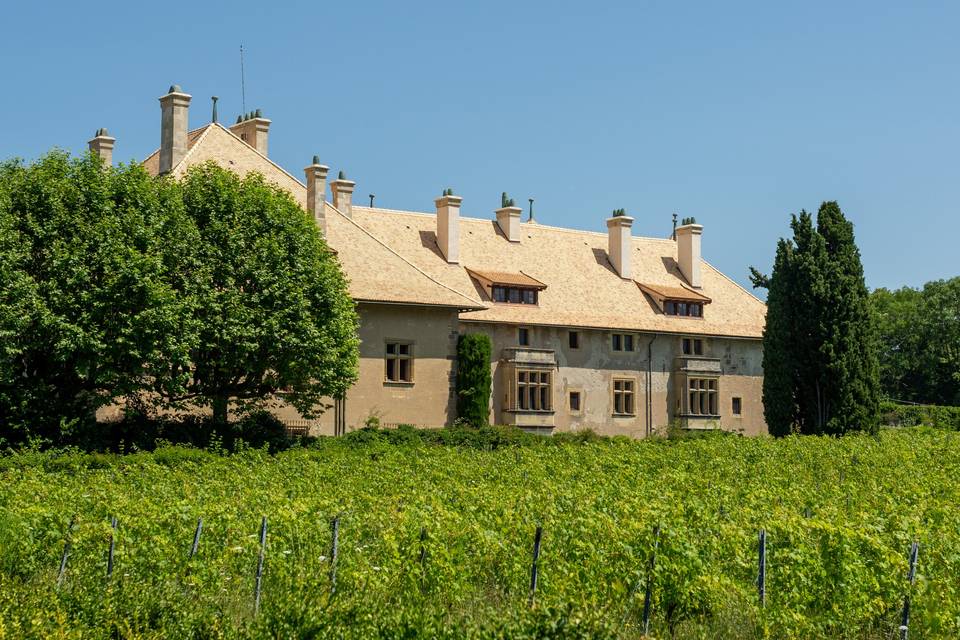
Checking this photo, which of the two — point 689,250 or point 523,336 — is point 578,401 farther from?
point 689,250

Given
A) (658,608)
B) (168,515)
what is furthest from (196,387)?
(658,608)

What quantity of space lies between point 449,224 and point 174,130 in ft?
39.9

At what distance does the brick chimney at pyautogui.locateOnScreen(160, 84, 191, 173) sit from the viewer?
41.9m

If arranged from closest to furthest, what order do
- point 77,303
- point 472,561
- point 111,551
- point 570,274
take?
point 111,551 < point 472,561 < point 77,303 < point 570,274

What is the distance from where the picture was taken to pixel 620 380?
168 ft

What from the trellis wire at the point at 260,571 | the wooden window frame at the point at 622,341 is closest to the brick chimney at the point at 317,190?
the wooden window frame at the point at 622,341

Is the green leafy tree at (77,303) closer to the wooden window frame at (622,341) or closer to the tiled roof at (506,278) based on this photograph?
the tiled roof at (506,278)

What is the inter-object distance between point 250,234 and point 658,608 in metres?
24.4

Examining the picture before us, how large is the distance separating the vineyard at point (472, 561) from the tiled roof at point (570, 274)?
24.1m

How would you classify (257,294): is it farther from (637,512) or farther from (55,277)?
(637,512)

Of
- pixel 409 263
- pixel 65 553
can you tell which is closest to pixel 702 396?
pixel 409 263

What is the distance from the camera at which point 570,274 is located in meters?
52.9

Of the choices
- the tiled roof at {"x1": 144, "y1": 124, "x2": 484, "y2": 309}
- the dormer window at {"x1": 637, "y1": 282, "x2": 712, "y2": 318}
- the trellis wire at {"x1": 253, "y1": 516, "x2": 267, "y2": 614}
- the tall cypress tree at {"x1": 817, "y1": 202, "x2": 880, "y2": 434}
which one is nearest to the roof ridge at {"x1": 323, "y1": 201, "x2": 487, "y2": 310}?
the tiled roof at {"x1": 144, "y1": 124, "x2": 484, "y2": 309}

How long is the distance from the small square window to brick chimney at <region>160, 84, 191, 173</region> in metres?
14.4
